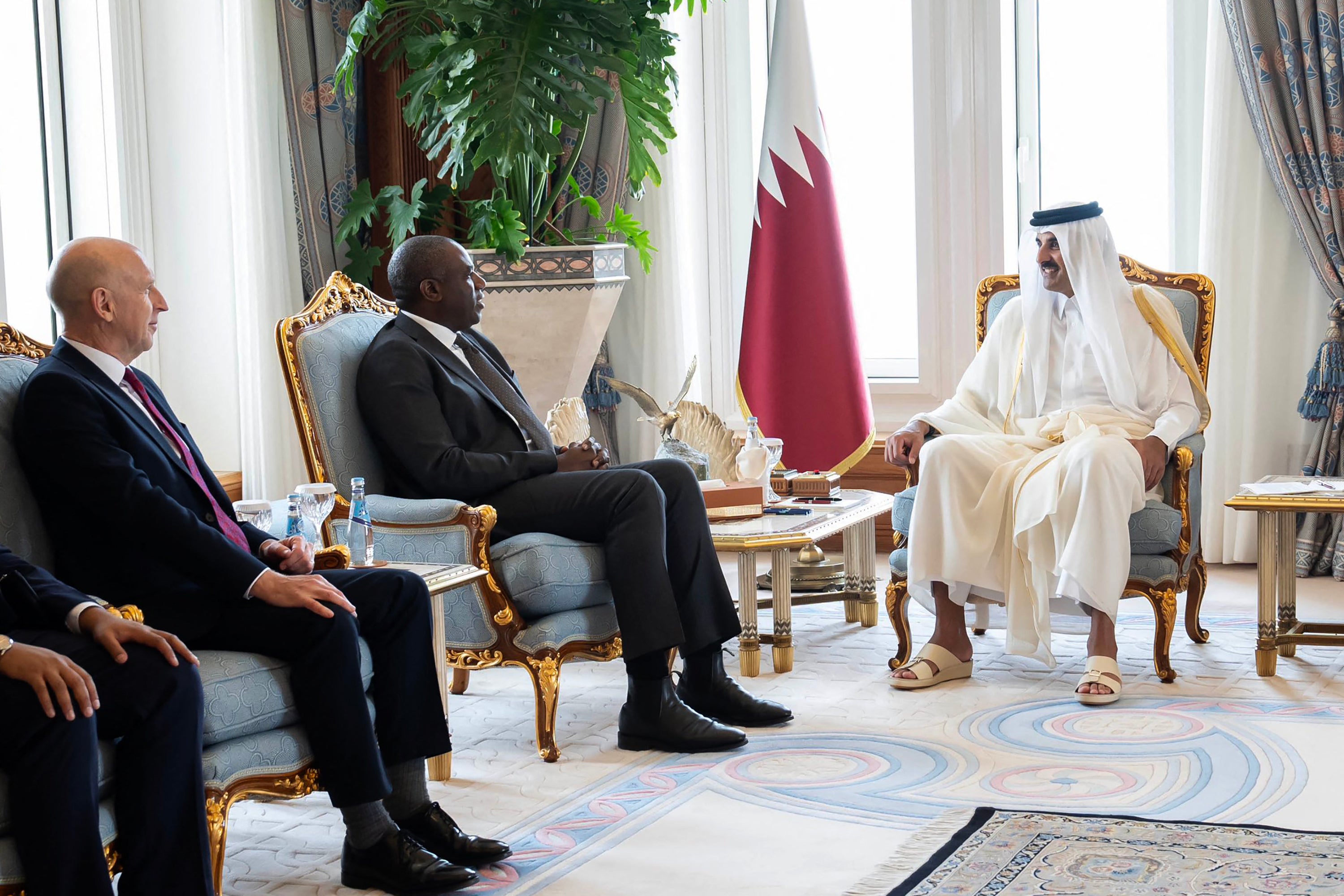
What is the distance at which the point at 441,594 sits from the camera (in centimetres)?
306

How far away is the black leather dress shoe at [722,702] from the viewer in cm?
347

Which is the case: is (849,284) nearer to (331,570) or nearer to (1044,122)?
(1044,122)

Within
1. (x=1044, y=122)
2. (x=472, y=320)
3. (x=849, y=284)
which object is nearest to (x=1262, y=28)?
(x=1044, y=122)

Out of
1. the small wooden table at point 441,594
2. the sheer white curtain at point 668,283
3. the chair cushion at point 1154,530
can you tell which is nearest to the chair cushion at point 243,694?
the small wooden table at point 441,594

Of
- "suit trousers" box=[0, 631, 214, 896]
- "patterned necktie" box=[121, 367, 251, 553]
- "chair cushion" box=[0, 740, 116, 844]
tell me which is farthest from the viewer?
"patterned necktie" box=[121, 367, 251, 553]

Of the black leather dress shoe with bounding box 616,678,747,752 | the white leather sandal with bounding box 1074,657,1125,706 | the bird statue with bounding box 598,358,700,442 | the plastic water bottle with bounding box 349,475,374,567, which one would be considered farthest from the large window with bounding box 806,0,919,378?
the plastic water bottle with bounding box 349,475,374,567

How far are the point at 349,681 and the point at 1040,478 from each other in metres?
2.02

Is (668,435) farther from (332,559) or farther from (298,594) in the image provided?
(298,594)

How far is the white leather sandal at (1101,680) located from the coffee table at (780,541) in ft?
2.45

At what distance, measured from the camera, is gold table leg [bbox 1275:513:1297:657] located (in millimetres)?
3793

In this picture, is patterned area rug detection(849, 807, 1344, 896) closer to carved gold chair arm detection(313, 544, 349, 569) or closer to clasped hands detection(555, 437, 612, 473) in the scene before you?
carved gold chair arm detection(313, 544, 349, 569)

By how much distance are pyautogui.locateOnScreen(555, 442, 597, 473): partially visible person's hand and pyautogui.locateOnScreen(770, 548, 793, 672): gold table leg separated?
63 centimetres

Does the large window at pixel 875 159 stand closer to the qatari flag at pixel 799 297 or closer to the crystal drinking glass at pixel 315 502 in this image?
the qatari flag at pixel 799 297

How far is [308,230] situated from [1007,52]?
8.96ft
